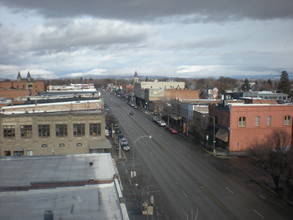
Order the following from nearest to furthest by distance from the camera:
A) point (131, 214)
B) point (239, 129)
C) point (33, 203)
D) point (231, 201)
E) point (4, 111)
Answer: point (33, 203) → point (131, 214) → point (231, 201) → point (4, 111) → point (239, 129)

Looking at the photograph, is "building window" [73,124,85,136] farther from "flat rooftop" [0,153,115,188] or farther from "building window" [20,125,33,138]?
"flat rooftop" [0,153,115,188]

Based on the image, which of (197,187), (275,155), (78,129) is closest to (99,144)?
(78,129)

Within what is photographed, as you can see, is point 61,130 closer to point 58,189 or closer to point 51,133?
point 51,133

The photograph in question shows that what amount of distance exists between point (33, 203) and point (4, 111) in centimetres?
2781

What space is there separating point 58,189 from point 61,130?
19.2 metres

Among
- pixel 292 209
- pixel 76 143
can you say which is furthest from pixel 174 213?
pixel 76 143

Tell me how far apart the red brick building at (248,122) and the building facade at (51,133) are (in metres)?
20.5

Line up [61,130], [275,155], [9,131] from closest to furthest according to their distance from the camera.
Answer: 1. [275,155]
2. [9,131]
3. [61,130]

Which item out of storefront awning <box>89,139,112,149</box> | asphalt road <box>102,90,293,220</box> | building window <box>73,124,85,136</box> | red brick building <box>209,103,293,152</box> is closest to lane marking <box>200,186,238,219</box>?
asphalt road <box>102,90,293,220</box>

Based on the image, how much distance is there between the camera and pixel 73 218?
1471 centimetres

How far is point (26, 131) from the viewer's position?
36312mm

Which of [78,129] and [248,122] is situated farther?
[248,122]

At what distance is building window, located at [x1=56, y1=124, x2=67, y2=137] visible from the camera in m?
36.7

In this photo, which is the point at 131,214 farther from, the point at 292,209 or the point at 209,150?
the point at 209,150
